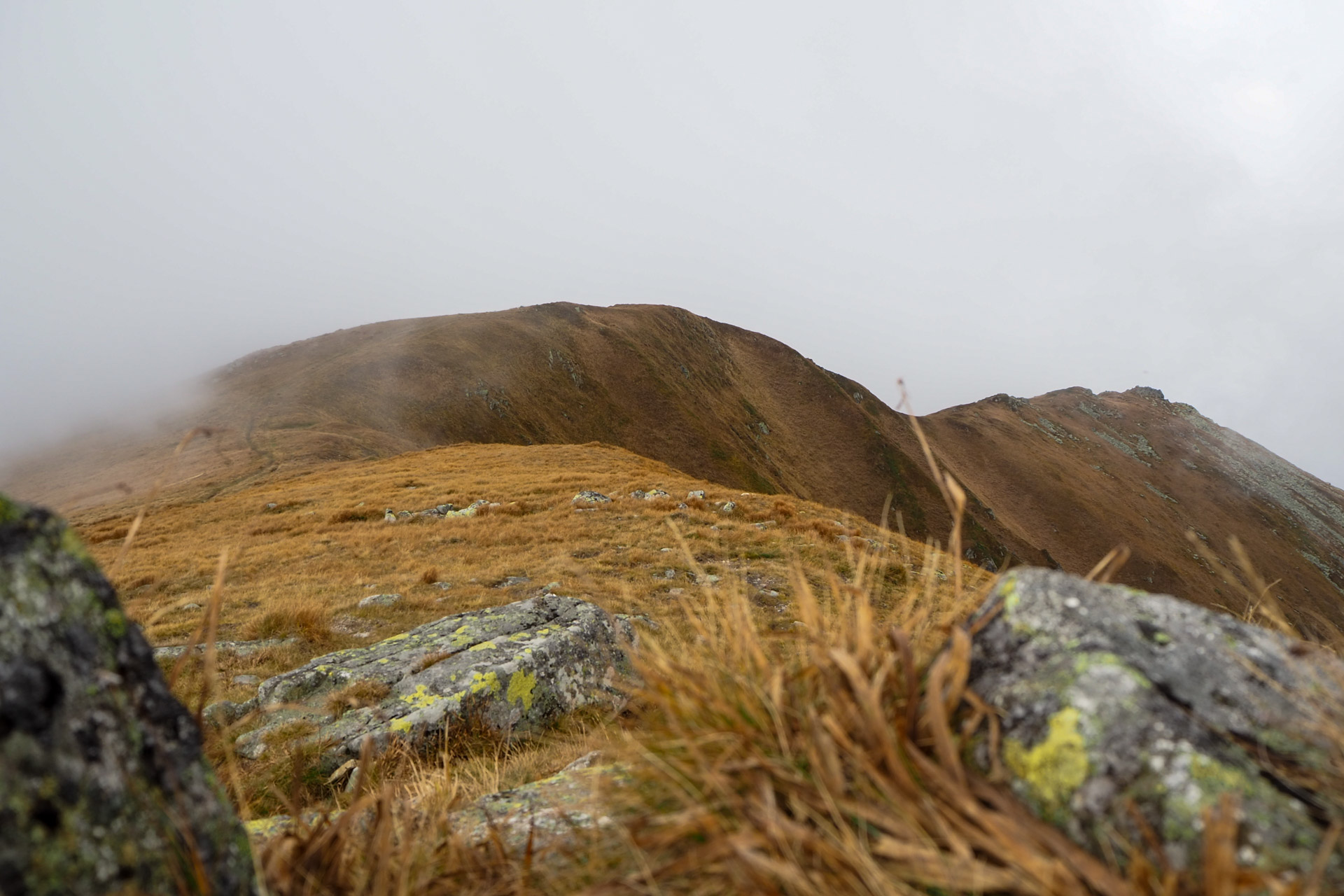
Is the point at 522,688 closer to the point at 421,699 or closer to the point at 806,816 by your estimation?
the point at 421,699

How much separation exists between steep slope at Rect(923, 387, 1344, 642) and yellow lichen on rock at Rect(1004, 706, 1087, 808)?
3838 inches

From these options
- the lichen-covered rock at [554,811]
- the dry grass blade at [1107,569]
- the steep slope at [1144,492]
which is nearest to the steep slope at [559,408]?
the steep slope at [1144,492]

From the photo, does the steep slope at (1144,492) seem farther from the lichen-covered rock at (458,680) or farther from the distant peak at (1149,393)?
the lichen-covered rock at (458,680)

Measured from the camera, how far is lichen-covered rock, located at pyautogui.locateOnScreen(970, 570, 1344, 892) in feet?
2.64

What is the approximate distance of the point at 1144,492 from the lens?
105688mm

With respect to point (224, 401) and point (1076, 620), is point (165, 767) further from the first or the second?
point (224, 401)

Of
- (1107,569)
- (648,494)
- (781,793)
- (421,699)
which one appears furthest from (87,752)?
(648,494)

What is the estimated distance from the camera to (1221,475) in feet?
383

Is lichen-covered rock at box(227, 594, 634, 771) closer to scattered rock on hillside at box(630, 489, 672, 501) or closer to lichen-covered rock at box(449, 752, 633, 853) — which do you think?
lichen-covered rock at box(449, 752, 633, 853)

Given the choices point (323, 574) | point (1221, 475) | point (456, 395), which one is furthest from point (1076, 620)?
point (1221, 475)

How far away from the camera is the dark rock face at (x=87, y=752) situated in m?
0.72

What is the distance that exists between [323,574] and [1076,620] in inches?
738

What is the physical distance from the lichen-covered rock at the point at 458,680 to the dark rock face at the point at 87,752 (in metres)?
3.95

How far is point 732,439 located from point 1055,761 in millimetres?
77435
